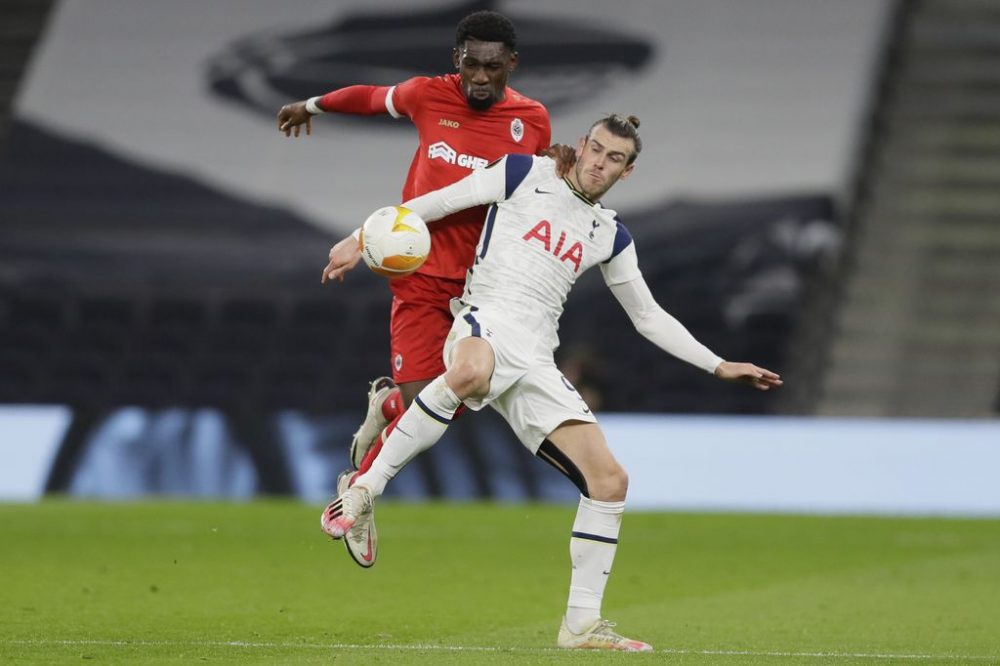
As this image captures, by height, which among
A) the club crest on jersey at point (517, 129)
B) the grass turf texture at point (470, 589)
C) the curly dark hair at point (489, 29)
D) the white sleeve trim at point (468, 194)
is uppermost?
the curly dark hair at point (489, 29)

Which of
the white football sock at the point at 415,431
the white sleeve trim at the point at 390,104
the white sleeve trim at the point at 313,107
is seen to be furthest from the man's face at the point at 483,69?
the white football sock at the point at 415,431

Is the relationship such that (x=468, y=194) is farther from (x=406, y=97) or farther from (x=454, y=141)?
(x=406, y=97)

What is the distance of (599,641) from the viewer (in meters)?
5.89

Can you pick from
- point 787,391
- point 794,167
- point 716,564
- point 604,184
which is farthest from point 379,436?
point 794,167

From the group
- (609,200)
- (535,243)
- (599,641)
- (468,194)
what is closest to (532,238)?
(535,243)

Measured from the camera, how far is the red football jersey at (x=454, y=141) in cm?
688

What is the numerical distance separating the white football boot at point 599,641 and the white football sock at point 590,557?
24 mm

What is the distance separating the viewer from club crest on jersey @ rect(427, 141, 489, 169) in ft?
22.5

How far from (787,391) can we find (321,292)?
578cm

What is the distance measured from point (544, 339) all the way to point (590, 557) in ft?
2.83

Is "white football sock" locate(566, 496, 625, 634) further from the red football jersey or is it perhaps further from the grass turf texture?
the red football jersey

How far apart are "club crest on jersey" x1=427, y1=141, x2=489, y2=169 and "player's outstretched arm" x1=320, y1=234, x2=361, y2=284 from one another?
85 centimetres

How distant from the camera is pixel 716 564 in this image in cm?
1042

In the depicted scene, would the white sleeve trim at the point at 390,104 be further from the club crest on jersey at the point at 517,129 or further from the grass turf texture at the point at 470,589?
the grass turf texture at the point at 470,589
